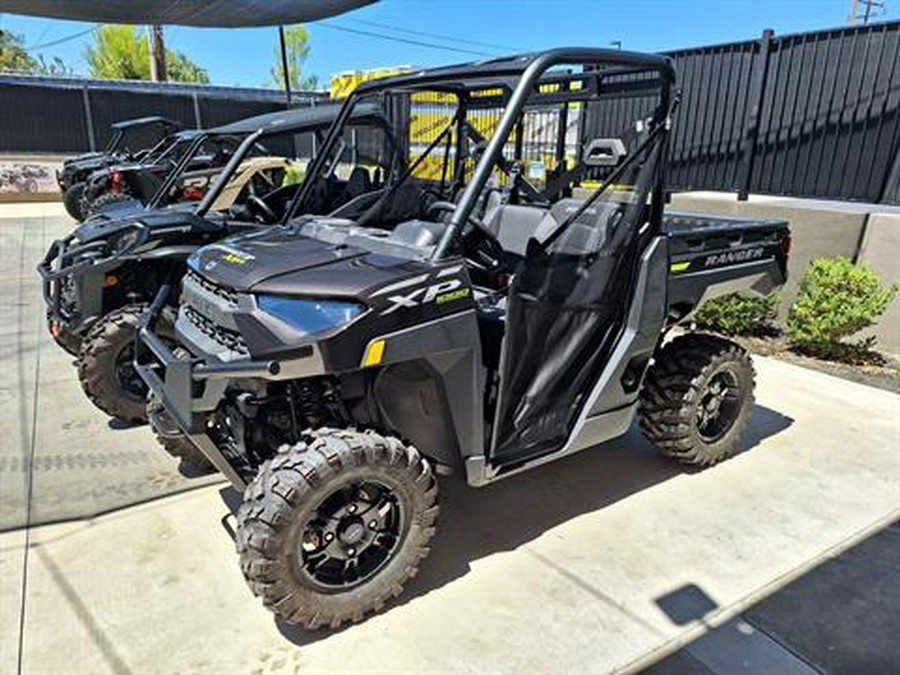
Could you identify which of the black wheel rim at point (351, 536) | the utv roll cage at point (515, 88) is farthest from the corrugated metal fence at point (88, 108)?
the black wheel rim at point (351, 536)

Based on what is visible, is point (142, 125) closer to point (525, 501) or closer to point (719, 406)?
point (525, 501)

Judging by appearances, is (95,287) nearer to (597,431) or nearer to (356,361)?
(356,361)

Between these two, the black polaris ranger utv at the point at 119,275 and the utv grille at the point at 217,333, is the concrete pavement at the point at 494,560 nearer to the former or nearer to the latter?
the black polaris ranger utv at the point at 119,275

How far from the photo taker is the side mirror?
9.87 feet

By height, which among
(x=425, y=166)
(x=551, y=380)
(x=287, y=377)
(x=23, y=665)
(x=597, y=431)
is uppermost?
(x=425, y=166)

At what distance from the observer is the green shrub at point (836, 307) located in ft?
16.7

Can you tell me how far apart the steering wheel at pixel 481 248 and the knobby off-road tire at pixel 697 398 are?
44.3 inches

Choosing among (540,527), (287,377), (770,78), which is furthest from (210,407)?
(770,78)

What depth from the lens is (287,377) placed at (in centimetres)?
213

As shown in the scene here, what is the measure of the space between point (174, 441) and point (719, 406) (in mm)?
2917

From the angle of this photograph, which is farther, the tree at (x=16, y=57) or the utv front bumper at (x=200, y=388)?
the tree at (x=16, y=57)

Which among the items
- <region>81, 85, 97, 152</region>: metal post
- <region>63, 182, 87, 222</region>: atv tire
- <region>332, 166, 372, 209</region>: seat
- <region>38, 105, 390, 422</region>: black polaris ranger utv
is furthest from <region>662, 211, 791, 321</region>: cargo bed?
<region>81, 85, 97, 152</region>: metal post

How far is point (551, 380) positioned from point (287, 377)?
119 centimetres

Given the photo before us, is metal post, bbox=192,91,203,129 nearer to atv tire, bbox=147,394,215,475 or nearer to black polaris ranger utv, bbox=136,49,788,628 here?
black polaris ranger utv, bbox=136,49,788,628
